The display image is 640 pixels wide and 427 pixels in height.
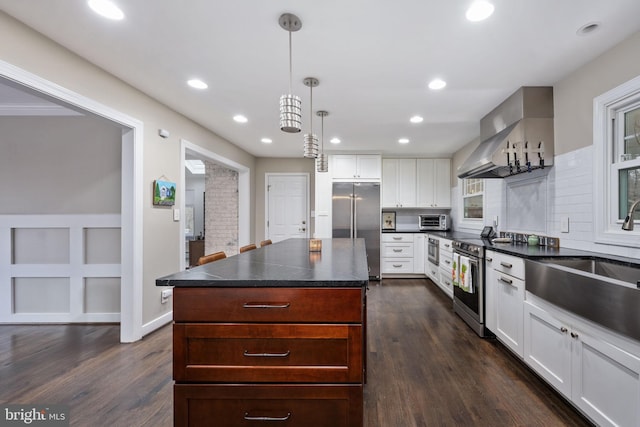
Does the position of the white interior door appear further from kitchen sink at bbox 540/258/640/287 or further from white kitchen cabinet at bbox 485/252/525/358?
kitchen sink at bbox 540/258/640/287

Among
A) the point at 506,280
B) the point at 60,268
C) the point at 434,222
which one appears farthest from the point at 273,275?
the point at 434,222

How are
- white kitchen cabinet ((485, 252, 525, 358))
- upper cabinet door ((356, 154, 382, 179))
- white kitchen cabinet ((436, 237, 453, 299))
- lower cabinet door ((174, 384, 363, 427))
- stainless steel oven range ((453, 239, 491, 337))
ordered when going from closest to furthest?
1. lower cabinet door ((174, 384, 363, 427))
2. white kitchen cabinet ((485, 252, 525, 358))
3. stainless steel oven range ((453, 239, 491, 337))
4. white kitchen cabinet ((436, 237, 453, 299))
5. upper cabinet door ((356, 154, 382, 179))

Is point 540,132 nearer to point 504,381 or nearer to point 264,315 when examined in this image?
point 504,381

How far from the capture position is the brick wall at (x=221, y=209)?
5980 millimetres

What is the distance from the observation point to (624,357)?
1.33 meters

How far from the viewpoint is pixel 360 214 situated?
5.29m

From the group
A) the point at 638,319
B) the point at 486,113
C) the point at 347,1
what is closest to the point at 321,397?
the point at 638,319

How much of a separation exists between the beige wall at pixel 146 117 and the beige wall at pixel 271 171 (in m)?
2.05

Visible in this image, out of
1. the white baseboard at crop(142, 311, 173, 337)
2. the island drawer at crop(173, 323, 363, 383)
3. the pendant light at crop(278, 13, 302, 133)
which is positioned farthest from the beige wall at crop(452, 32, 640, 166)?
the white baseboard at crop(142, 311, 173, 337)

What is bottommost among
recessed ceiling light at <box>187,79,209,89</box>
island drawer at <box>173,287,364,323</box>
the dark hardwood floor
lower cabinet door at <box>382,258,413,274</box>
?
Answer: the dark hardwood floor

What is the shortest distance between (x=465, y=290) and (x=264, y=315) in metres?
2.64

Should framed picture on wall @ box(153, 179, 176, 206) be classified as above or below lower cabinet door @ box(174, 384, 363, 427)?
above

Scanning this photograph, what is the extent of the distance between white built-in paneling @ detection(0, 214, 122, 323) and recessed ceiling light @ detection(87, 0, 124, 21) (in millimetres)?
2021

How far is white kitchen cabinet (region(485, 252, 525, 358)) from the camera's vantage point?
7.32ft
